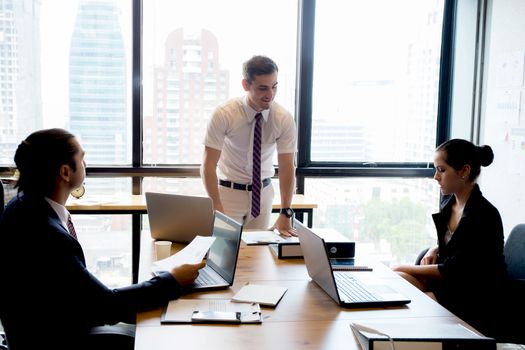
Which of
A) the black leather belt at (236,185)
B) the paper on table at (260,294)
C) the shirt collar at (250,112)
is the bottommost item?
the paper on table at (260,294)

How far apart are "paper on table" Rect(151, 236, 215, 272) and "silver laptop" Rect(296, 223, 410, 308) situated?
36 cm

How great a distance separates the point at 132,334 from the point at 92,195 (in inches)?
100

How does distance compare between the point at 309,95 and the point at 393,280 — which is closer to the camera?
the point at 393,280

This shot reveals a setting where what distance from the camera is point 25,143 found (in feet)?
5.81

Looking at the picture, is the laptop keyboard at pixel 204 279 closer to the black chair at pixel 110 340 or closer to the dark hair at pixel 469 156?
the black chair at pixel 110 340

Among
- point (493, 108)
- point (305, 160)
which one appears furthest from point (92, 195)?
point (493, 108)

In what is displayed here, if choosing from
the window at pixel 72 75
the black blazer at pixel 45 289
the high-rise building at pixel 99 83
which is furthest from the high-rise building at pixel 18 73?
the black blazer at pixel 45 289

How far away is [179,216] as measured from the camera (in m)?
2.58

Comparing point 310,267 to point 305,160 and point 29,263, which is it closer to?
point 29,263

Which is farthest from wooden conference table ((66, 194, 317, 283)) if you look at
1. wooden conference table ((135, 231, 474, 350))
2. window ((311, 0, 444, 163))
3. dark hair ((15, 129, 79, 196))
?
dark hair ((15, 129, 79, 196))

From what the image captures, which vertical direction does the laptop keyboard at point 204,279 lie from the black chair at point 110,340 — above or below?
above

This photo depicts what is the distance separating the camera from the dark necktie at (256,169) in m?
3.34

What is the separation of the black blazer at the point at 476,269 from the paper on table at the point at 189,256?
1.06 m

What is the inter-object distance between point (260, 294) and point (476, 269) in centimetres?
103
